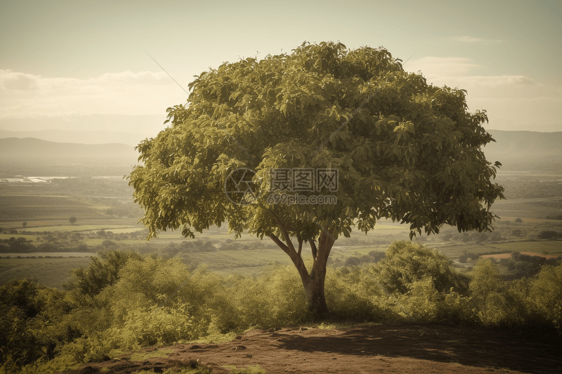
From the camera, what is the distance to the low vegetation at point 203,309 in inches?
417

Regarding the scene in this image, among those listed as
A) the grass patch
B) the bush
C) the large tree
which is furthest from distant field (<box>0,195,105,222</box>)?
the bush

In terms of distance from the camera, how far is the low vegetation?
34.8 ft

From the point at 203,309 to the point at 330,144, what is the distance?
963cm

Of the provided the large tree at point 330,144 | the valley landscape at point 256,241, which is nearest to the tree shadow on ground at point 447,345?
the valley landscape at point 256,241

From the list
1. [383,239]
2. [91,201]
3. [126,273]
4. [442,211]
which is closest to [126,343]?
[126,273]

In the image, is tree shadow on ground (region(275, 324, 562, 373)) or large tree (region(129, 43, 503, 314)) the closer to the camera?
tree shadow on ground (region(275, 324, 562, 373))

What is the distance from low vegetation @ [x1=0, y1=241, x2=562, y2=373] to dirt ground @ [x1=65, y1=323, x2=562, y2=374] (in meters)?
1.04

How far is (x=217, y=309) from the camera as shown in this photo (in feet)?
49.8

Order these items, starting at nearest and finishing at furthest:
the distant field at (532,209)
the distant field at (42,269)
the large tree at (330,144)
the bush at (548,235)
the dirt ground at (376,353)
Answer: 1. the dirt ground at (376,353)
2. the large tree at (330,144)
3. the distant field at (42,269)
4. the bush at (548,235)
5. the distant field at (532,209)

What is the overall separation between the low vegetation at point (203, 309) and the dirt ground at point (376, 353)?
1.04m

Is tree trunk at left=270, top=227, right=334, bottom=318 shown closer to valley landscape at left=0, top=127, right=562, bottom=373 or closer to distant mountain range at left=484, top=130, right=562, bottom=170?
valley landscape at left=0, top=127, right=562, bottom=373

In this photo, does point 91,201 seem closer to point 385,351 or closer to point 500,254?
point 500,254

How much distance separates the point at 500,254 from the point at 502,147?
10072 centimetres

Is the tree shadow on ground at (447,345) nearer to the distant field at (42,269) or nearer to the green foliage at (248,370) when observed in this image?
the green foliage at (248,370)
